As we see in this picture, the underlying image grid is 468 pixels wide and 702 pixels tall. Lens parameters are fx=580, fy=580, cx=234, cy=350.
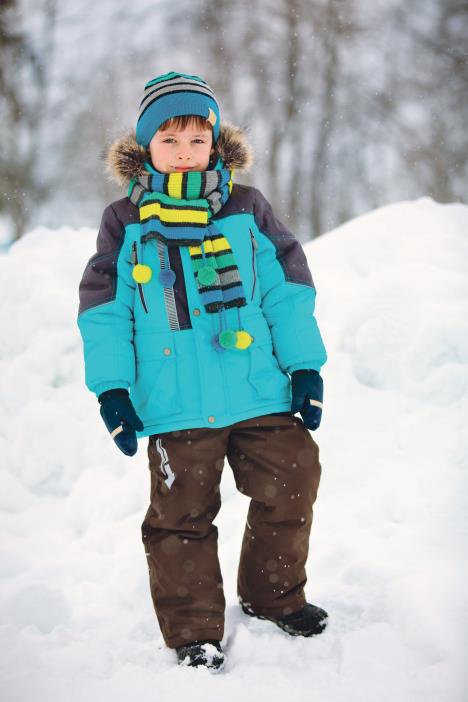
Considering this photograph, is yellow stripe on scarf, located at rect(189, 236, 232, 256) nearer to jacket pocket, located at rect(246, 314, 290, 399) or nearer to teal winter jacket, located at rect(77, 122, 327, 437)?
teal winter jacket, located at rect(77, 122, 327, 437)

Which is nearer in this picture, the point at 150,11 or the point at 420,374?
the point at 420,374

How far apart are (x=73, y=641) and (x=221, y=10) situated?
26.7 feet

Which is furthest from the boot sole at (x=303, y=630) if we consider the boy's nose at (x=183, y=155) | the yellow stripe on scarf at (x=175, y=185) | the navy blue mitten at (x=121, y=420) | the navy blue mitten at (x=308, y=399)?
the boy's nose at (x=183, y=155)

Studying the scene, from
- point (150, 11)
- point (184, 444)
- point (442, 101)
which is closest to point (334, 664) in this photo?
point (184, 444)

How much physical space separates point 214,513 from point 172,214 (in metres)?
0.87

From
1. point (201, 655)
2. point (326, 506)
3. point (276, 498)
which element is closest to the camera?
point (201, 655)

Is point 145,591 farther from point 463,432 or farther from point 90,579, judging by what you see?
point 463,432

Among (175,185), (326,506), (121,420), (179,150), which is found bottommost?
(326,506)

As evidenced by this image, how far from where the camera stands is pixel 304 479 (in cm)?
168

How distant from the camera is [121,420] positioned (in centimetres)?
156

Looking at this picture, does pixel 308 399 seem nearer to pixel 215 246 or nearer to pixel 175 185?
pixel 215 246

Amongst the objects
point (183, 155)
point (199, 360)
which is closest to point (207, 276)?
point (199, 360)

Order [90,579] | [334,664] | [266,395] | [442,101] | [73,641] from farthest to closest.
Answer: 1. [442,101]
2. [90,579]
3. [73,641]
4. [266,395]
5. [334,664]

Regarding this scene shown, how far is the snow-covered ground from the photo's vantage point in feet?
5.01
